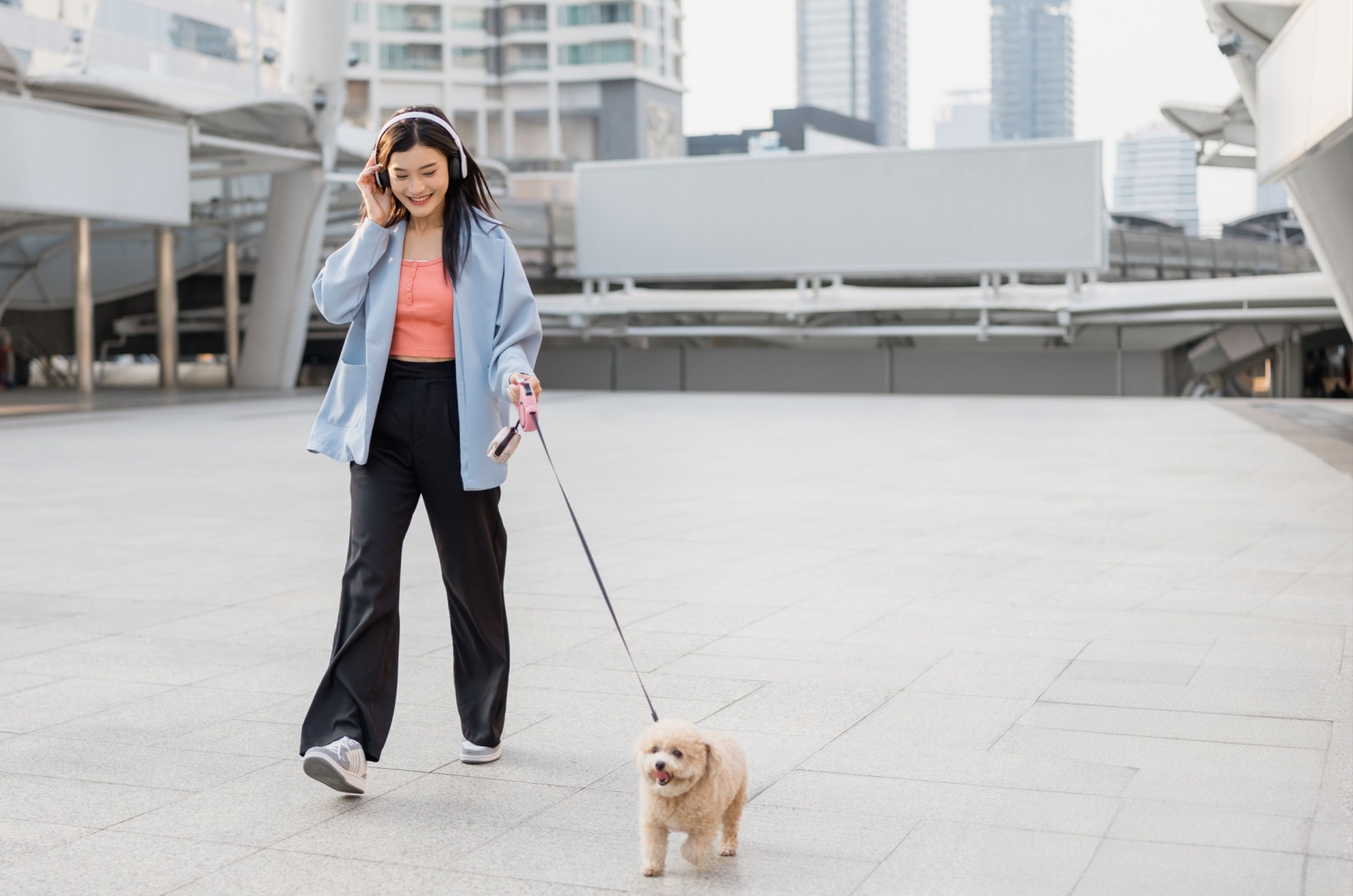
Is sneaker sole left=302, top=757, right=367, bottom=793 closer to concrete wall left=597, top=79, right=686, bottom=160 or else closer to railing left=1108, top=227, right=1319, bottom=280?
railing left=1108, top=227, right=1319, bottom=280

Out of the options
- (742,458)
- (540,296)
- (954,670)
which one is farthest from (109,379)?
(954,670)

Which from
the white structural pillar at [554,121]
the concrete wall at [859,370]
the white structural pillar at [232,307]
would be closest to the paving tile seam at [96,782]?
the white structural pillar at [232,307]

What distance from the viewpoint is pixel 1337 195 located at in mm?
18016

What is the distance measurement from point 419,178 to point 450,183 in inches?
6.1

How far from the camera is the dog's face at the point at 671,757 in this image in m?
3.25

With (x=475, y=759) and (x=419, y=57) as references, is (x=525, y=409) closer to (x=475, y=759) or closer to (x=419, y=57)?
(x=475, y=759)

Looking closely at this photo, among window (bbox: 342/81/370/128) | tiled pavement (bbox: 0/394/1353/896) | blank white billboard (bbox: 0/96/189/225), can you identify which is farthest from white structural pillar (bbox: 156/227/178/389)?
window (bbox: 342/81/370/128)

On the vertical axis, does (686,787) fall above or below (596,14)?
below

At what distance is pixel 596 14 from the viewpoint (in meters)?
105

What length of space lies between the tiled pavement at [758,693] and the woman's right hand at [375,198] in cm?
159

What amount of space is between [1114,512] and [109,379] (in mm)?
38017

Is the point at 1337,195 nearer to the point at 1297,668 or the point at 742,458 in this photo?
the point at 742,458

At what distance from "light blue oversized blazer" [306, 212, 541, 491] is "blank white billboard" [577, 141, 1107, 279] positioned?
99.0 feet

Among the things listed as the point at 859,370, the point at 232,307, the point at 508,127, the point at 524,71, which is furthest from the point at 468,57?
the point at 859,370
